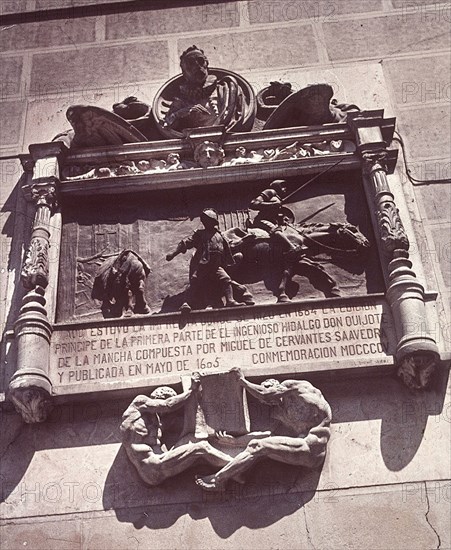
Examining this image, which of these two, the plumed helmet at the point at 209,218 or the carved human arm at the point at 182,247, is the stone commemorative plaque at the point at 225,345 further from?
the plumed helmet at the point at 209,218

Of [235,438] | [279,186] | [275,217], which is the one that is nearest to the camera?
[235,438]

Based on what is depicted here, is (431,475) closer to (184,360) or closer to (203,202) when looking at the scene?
(184,360)

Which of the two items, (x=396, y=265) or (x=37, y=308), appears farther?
(x=396, y=265)

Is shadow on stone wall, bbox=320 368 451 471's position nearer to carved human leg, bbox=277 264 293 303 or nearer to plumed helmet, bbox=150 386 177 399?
carved human leg, bbox=277 264 293 303

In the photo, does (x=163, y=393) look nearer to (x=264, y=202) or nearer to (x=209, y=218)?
(x=209, y=218)

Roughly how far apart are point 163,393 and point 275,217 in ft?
6.91

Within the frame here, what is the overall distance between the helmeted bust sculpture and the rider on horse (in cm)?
91

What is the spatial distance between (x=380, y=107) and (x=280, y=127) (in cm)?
→ 110

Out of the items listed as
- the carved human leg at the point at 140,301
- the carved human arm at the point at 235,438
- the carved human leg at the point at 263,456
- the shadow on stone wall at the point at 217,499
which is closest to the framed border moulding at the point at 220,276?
the carved human leg at the point at 140,301

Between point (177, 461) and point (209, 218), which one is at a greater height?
point (209, 218)

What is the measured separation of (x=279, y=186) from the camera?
8.52 m

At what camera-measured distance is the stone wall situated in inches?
262

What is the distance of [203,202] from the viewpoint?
8.61m

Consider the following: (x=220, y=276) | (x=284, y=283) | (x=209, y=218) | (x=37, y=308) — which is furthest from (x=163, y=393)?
(x=209, y=218)
